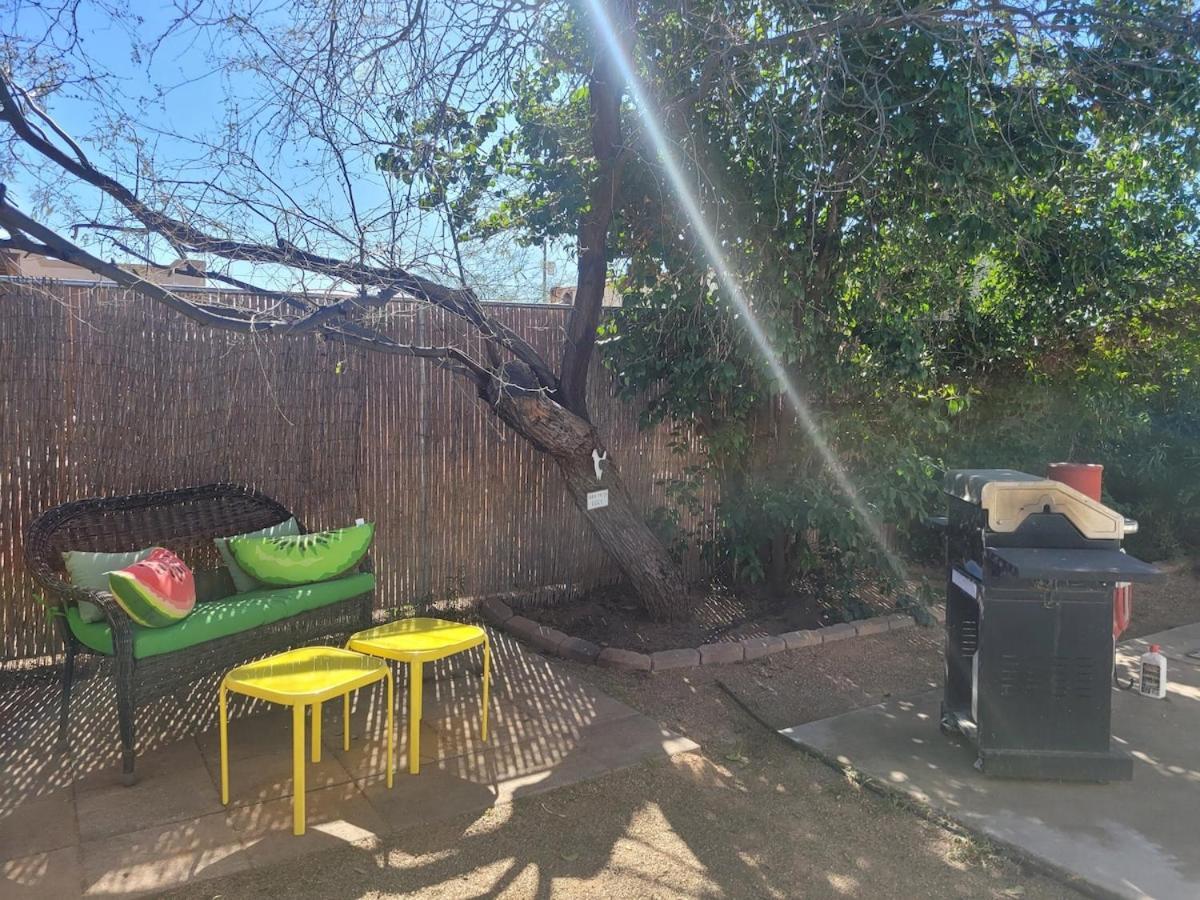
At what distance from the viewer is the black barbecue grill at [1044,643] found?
12.4ft

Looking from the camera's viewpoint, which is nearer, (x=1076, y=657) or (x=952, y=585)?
(x=1076, y=657)

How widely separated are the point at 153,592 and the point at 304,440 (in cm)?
190

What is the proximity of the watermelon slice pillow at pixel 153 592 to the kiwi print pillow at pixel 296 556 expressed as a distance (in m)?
0.55

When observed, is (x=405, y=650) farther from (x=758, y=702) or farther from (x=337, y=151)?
(x=337, y=151)

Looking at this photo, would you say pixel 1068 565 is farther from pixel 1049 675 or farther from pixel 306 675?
pixel 306 675

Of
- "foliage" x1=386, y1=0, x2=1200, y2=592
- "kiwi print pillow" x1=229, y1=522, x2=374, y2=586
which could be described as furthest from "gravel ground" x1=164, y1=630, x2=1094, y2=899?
"foliage" x1=386, y1=0, x2=1200, y2=592

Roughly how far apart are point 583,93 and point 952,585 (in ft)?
13.0

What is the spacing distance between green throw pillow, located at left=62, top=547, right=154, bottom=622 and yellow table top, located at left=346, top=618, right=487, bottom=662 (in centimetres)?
120

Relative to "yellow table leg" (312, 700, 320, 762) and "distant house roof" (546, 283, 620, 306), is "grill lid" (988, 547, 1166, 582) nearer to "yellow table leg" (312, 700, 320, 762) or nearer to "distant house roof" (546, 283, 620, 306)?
"yellow table leg" (312, 700, 320, 762)

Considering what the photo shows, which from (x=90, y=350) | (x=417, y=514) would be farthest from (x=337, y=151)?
(x=417, y=514)

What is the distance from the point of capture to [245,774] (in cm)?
374

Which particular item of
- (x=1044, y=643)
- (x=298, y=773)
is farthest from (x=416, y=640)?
(x=1044, y=643)

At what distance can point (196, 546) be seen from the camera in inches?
203

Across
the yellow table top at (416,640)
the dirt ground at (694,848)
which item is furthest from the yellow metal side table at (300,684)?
the dirt ground at (694,848)
